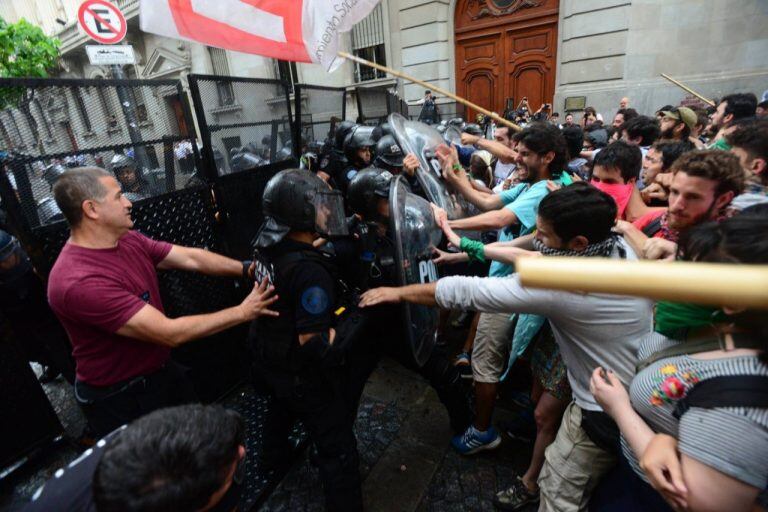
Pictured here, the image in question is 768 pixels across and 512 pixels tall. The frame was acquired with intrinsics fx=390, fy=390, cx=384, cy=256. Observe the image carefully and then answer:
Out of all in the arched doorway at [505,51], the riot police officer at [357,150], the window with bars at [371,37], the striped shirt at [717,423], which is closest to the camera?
the striped shirt at [717,423]

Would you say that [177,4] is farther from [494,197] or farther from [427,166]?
[494,197]

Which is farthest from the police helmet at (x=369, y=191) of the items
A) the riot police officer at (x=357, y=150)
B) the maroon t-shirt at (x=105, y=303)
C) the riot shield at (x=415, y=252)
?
the riot police officer at (x=357, y=150)

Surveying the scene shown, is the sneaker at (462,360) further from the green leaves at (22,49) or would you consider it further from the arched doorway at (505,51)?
the green leaves at (22,49)

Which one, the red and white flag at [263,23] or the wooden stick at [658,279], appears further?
the red and white flag at [263,23]

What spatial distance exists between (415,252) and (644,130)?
3470 mm

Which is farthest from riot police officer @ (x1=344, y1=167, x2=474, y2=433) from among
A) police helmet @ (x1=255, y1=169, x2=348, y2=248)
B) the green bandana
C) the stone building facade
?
the stone building facade

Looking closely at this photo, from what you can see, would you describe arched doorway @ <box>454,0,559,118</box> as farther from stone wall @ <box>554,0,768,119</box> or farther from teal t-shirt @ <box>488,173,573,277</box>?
teal t-shirt @ <box>488,173,573,277</box>

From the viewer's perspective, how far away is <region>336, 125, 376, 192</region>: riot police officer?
4395 millimetres

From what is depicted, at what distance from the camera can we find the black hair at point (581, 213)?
1.47 metres

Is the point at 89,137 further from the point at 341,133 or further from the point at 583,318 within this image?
the point at 341,133

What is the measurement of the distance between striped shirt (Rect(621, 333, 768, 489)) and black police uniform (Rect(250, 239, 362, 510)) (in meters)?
1.22

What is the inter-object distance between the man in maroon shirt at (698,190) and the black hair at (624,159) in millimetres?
520

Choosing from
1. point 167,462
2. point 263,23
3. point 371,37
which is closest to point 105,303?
point 167,462

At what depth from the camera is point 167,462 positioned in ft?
3.10
